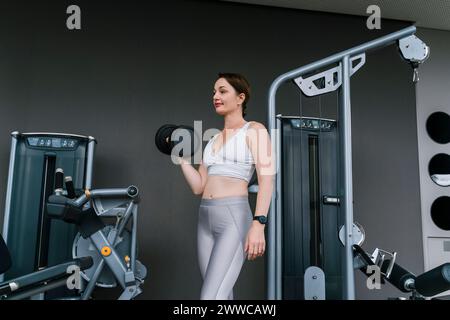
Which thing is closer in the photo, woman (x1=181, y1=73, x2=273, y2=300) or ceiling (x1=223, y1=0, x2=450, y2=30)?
woman (x1=181, y1=73, x2=273, y2=300)

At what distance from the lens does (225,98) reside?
1.96 meters

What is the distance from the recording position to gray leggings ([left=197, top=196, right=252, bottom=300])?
1.72 metres

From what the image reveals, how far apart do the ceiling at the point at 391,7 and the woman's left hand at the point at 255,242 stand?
2373 millimetres

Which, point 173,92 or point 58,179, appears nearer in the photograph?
point 58,179

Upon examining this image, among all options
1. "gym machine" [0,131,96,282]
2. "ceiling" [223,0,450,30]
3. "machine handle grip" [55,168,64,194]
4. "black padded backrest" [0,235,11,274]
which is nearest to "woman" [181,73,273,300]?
"machine handle grip" [55,168,64,194]

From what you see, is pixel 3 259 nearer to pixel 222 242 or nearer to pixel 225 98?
pixel 222 242

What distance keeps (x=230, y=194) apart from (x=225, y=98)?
1.42ft

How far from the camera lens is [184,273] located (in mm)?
3131

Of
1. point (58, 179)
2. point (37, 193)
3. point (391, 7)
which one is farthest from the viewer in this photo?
point (391, 7)

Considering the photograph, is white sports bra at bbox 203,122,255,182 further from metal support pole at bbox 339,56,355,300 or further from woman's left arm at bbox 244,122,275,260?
metal support pole at bbox 339,56,355,300

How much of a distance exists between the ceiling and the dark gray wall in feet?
0.28

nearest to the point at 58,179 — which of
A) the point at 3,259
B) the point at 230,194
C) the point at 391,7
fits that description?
the point at 3,259

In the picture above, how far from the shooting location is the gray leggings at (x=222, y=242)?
5.65 ft

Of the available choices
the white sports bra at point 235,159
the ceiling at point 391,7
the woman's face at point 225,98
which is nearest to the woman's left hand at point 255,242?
the white sports bra at point 235,159
